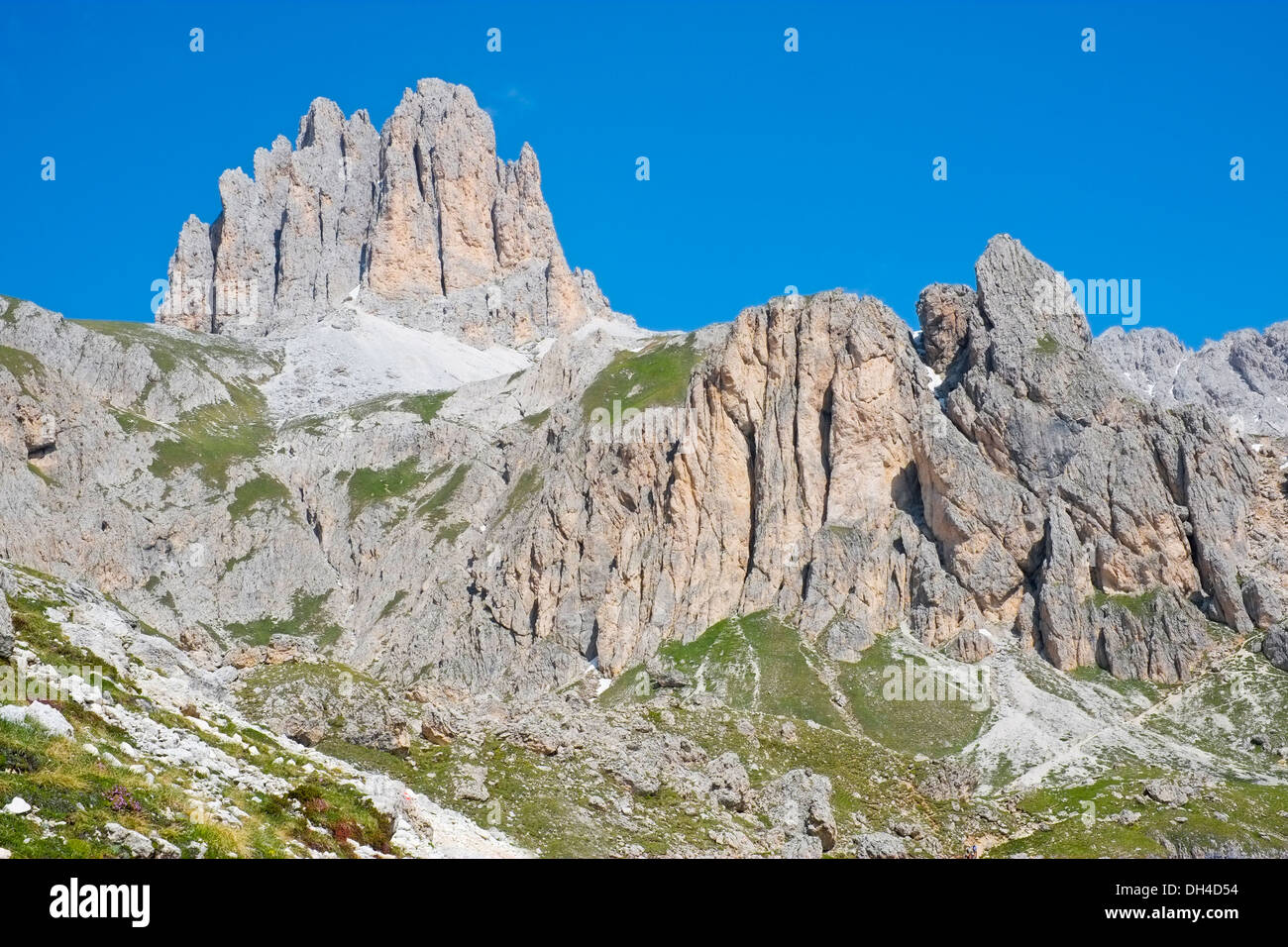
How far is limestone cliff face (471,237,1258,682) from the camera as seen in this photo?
160125 millimetres

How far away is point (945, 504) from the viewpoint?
569ft

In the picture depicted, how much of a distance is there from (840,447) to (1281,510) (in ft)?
219

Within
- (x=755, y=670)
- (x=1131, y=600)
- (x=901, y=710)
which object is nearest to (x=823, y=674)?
(x=755, y=670)

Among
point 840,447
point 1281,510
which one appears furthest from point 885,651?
point 1281,510

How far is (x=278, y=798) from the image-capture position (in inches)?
1345

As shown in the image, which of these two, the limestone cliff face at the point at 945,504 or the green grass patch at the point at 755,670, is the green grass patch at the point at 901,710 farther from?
the limestone cliff face at the point at 945,504
